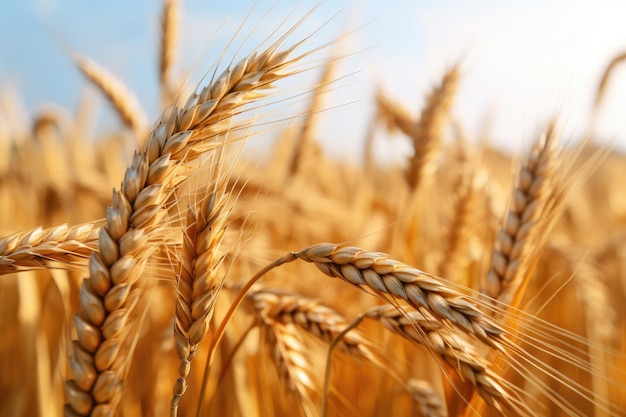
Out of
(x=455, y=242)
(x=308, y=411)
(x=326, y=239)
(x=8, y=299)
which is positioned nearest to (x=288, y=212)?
(x=326, y=239)

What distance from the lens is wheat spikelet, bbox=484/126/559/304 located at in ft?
3.49

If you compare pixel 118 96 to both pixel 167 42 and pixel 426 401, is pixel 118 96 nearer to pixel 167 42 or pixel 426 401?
pixel 167 42

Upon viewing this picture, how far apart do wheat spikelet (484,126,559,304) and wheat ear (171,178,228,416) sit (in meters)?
0.54

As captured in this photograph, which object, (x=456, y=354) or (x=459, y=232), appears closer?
(x=456, y=354)

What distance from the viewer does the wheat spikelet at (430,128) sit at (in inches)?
79.4

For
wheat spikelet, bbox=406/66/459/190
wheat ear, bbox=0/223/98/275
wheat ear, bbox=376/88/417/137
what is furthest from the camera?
wheat ear, bbox=376/88/417/137

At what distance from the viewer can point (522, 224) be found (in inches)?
43.6

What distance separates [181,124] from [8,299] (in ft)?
6.49

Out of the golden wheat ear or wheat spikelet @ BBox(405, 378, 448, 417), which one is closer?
the golden wheat ear

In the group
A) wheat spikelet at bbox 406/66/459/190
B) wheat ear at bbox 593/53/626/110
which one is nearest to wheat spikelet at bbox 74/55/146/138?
wheat spikelet at bbox 406/66/459/190

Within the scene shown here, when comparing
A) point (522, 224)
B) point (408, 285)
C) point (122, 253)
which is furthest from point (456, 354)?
point (122, 253)

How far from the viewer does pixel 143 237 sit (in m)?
0.80

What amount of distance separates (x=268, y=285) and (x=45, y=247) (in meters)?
0.84

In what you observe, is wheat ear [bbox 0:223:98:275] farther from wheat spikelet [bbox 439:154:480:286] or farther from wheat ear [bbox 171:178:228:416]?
wheat spikelet [bbox 439:154:480:286]
